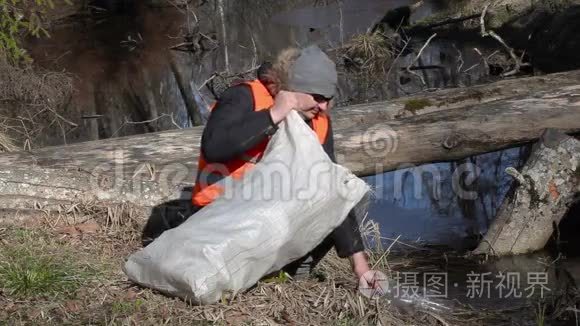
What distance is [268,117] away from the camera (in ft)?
13.7

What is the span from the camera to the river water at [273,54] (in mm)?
7816

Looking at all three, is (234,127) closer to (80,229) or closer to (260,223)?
(260,223)

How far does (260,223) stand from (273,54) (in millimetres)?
14036

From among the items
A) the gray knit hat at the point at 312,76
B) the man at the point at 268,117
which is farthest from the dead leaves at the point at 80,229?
the gray knit hat at the point at 312,76

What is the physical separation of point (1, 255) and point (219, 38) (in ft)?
54.2

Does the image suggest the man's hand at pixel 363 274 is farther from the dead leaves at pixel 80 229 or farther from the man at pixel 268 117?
the dead leaves at pixel 80 229

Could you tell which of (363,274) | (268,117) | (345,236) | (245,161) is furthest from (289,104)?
(363,274)

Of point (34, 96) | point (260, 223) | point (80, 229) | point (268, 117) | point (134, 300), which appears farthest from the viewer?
point (34, 96)

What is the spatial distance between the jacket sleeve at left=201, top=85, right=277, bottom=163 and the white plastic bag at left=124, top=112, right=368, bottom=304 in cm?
9

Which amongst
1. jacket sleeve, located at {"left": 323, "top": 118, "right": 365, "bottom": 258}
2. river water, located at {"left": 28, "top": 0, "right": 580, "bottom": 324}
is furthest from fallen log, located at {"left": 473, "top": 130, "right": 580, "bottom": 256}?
jacket sleeve, located at {"left": 323, "top": 118, "right": 365, "bottom": 258}

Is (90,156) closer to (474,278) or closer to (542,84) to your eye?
(474,278)

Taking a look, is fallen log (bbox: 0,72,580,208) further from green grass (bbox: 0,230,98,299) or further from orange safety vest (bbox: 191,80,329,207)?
orange safety vest (bbox: 191,80,329,207)

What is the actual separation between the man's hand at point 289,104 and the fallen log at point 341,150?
196 centimetres

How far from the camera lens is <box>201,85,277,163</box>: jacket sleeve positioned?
4188 mm
